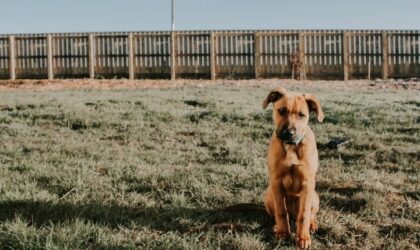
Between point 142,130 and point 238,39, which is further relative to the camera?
point 238,39

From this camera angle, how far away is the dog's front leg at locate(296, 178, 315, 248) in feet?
10.9

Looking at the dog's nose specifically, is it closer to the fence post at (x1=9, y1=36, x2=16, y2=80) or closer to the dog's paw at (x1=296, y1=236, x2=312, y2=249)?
the dog's paw at (x1=296, y1=236, x2=312, y2=249)

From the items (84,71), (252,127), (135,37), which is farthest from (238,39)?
(252,127)

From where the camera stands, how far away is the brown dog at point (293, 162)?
130 inches

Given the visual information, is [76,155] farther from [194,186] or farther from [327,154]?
[327,154]

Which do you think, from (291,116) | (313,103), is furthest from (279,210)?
(313,103)

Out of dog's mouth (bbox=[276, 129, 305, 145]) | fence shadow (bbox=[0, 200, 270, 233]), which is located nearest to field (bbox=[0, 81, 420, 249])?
fence shadow (bbox=[0, 200, 270, 233])

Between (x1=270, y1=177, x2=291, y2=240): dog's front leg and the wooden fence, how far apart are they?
52.4 ft

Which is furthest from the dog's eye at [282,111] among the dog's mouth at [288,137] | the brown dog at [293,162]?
the dog's mouth at [288,137]

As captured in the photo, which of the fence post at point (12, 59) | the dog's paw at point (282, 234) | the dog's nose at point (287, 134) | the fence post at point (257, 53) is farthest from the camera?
the fence post at point (12, 59)

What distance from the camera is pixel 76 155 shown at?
6.01 meters

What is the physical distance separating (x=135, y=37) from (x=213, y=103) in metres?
11.2

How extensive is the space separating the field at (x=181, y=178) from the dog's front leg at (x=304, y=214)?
0.31 ft

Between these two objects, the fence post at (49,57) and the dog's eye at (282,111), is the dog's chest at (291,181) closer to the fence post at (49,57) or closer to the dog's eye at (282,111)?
the dog's eye at (282,111)
